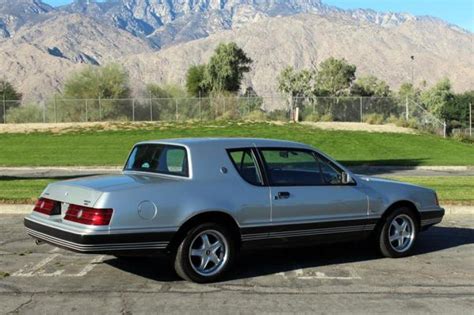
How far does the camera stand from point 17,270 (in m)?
7.70

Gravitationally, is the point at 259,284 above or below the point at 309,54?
below

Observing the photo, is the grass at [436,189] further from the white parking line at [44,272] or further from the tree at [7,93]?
the tree at [7,93]

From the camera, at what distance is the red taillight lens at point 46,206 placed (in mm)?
7199

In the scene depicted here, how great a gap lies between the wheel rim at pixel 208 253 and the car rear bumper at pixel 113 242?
1.17 ft

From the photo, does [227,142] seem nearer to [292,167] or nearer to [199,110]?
[292,167]

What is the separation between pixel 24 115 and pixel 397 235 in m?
48.5

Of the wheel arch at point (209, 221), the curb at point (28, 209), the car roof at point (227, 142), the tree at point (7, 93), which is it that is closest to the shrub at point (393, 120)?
the curb at point (28, 209)

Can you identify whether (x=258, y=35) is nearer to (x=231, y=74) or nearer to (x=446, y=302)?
(x=231, y=74)

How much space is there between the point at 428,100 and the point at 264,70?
219 feet

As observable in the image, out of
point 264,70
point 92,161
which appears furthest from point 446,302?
point 264,70

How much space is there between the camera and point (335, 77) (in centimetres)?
8819

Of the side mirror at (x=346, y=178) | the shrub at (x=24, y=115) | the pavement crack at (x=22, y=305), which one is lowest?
the pavement crack at (x=22, y=305)

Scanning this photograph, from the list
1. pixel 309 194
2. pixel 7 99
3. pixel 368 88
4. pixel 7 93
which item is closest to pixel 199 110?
pixel 7 99

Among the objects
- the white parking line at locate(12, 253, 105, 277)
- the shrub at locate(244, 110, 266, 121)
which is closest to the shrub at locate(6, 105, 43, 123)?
the shrub at locate(244, 110, 266, 121)
